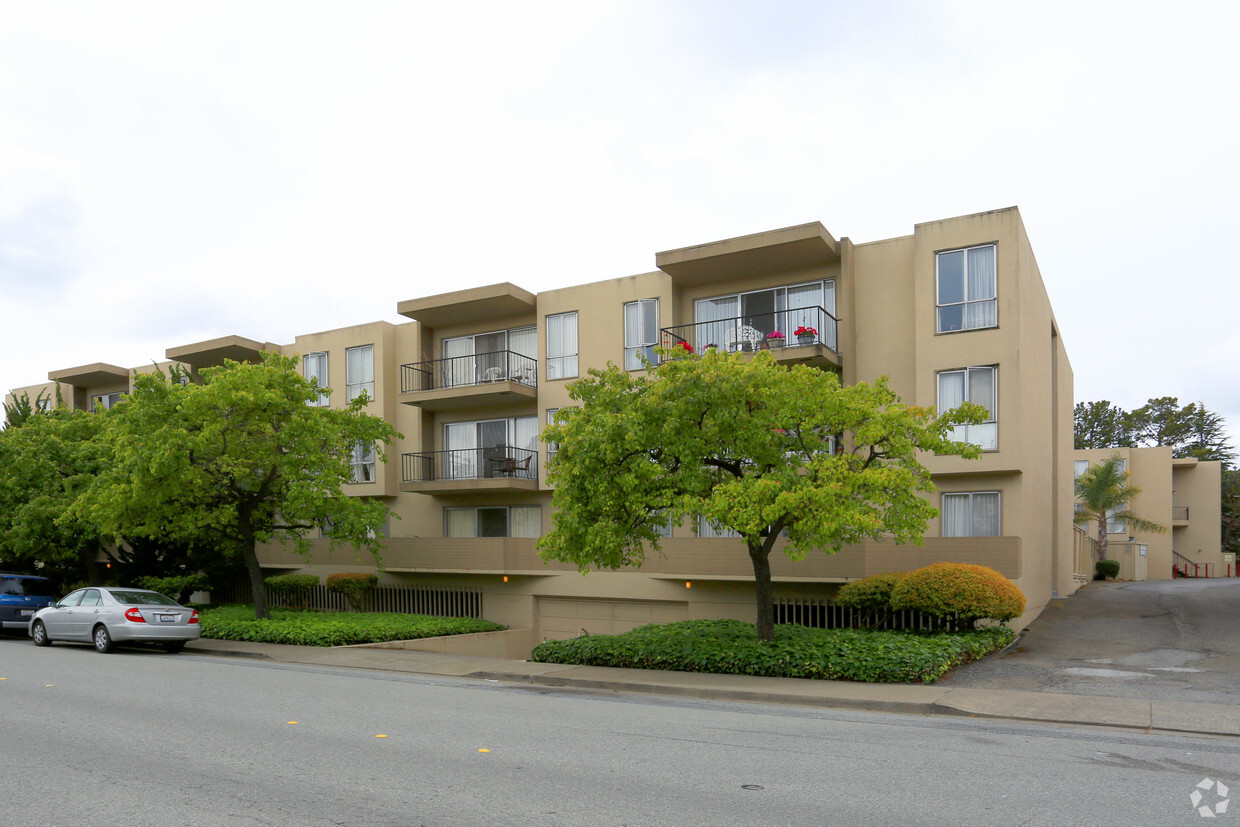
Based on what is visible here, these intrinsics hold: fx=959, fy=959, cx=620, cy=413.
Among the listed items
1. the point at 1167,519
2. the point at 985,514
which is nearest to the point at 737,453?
the point at 985,514

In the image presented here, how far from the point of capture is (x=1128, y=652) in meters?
16.8

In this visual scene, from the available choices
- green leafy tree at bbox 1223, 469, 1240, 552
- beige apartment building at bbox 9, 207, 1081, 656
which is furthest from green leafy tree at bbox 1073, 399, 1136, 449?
beige apartment building at bbox 9, 207, 1081, 656

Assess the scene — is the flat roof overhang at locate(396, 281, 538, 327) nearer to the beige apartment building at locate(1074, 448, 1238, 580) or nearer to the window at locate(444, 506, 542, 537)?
the window at locate(444, 506, 542, 537)

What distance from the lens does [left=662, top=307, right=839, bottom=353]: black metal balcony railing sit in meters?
22.4

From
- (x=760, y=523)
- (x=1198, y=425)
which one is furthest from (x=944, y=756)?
(x=1198, y=425)

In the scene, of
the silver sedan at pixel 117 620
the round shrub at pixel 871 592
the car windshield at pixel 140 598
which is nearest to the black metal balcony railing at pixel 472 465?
the car windshield at pixel 140 598

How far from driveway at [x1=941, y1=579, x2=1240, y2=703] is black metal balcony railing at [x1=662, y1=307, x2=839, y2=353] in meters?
7.84

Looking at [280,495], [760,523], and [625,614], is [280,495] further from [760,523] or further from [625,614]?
[760,523]

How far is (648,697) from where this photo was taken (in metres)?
13.4

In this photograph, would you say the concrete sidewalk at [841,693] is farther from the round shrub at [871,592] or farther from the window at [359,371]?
the window at [359,371]

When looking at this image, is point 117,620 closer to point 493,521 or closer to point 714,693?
point 493,521

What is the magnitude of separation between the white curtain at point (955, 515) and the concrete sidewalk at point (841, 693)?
7.82 metres

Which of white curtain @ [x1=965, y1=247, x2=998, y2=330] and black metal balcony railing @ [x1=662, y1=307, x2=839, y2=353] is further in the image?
black metal balcony railing @ [x1=662, y1=307, x2=839, y2=353]

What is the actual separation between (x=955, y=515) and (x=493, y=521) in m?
13.0
